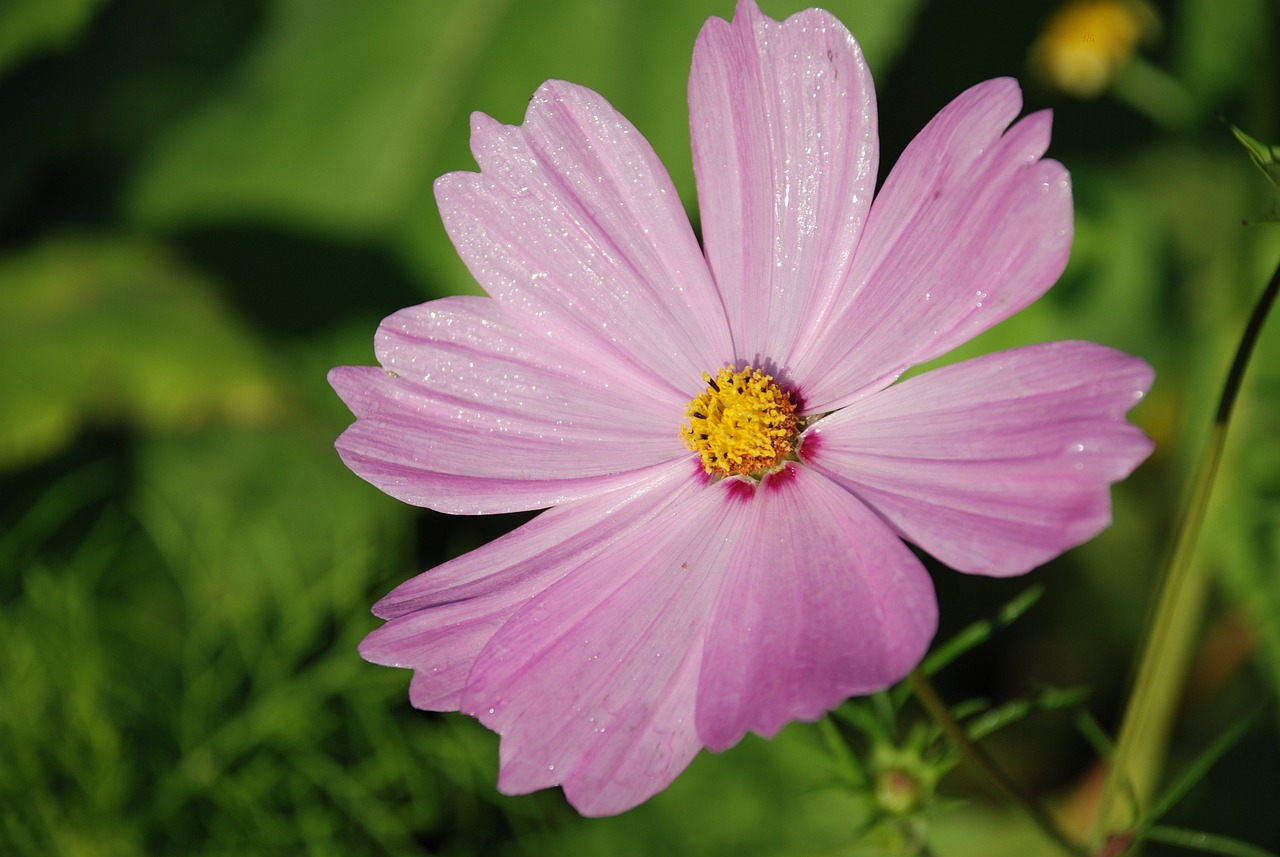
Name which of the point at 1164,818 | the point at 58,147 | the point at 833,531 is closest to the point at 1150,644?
the point at 833,531

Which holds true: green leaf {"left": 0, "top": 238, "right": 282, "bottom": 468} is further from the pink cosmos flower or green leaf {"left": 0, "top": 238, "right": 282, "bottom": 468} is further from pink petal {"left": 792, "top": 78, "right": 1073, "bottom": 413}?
pink petal {"left": 792, "top": 78, "right": 1073, "bottom": 413}

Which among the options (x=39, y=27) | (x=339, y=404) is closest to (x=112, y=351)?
(x=339, y=404)

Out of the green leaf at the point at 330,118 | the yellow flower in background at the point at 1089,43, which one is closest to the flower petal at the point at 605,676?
the yellow flower in background at the point at 1089,43

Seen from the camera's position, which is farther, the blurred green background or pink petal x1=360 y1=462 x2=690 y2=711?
the blurred green background

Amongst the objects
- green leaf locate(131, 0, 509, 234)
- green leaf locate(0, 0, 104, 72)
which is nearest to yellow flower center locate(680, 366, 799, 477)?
green leaf locate(131, 0, 509, 234)

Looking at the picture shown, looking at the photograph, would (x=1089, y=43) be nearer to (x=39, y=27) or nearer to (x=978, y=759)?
(x=978, y=759)

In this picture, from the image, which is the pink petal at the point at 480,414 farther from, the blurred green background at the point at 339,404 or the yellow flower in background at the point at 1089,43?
the yellow flower in background at the point at 1089,43
